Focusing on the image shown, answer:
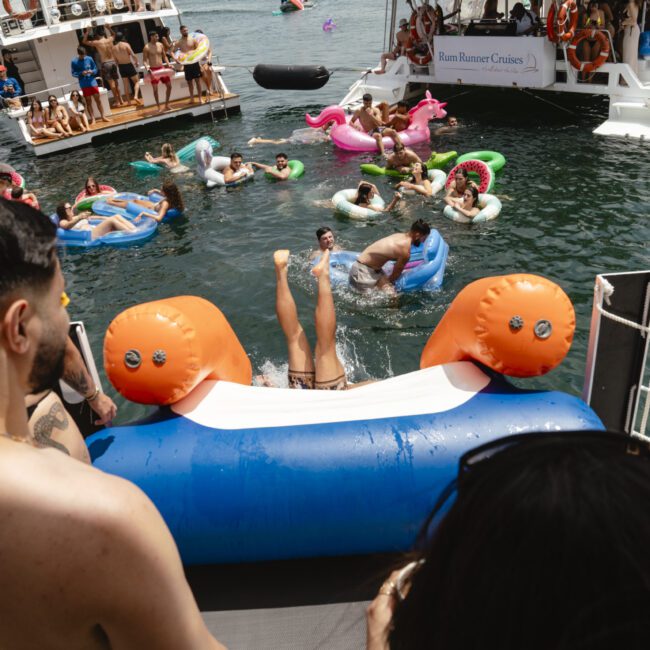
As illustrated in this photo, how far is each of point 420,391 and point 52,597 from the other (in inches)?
97.4

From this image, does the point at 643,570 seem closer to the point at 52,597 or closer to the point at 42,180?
the point at 52,597

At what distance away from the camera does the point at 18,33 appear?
15.6 m

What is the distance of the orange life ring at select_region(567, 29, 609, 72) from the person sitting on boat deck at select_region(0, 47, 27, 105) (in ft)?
43.4

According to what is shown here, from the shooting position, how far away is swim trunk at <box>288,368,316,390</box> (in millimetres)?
4957

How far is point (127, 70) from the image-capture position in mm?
16188

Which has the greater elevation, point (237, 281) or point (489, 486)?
point (489, 486)

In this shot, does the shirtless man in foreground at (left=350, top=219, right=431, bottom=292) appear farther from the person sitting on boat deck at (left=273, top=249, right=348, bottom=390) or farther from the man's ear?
the man's ear

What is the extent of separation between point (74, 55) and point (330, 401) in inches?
663

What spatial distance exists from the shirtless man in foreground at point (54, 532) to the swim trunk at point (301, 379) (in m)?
3.64

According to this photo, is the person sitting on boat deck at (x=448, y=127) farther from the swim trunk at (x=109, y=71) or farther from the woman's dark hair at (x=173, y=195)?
the swim trunk at (x=109, y=71)

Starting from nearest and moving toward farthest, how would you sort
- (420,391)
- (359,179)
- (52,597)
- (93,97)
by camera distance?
(52,597)
(420,391)
(359,179)
(93,97)

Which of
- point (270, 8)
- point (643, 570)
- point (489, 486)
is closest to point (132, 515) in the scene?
point (489, 486)

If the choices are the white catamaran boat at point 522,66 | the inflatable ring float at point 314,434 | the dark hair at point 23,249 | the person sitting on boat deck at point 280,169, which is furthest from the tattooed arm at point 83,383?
the white catamaran boat at point 522,66

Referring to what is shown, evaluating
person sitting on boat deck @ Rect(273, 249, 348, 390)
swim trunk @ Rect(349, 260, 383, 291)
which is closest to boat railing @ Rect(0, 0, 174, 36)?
swim trunk @ Rect(349, 260, 383, 291)
